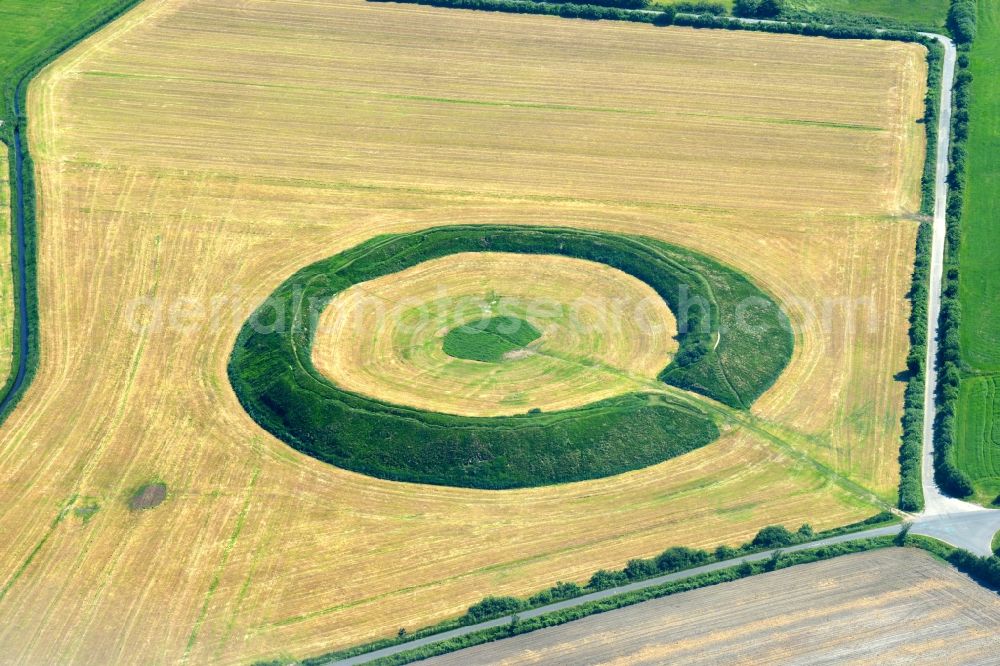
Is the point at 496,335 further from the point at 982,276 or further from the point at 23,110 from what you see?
the point at 23,110

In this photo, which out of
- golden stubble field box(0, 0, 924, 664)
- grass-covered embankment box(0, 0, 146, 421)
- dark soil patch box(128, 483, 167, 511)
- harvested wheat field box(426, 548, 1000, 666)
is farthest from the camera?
grass-covered embankment box(0, 0, 146, 421)

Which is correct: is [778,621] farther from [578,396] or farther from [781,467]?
[578,396]

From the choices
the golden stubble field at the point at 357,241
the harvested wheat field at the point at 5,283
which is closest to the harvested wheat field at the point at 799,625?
the golden stubble field at the point at 357,241

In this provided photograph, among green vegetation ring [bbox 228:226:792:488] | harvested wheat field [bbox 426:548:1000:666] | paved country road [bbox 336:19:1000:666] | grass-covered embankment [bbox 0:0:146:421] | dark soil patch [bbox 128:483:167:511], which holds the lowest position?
harvested wheat field [bbox 426:548:1000:666]

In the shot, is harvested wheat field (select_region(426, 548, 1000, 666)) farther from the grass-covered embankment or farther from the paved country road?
the grass-covered embankment

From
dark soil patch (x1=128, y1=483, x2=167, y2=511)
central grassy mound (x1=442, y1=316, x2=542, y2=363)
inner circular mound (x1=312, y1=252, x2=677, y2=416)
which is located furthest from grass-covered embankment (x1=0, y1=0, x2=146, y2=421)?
central grassy mound (x1=442, y1=316, x2=542, y2=363)
